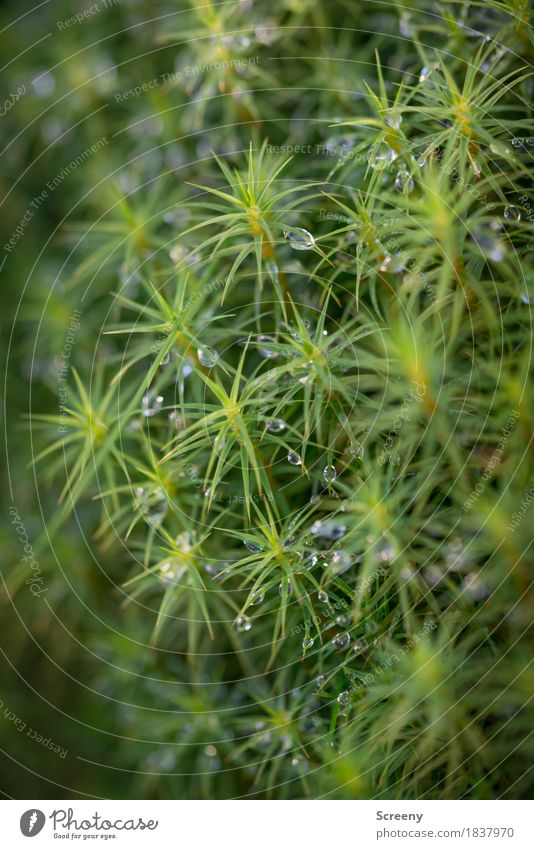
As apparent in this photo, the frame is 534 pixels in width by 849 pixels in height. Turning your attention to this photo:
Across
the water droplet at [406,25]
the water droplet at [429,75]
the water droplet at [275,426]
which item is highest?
the water droplet at [406,25]

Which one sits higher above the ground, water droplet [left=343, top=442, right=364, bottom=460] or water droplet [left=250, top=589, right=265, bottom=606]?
water droplet [left=343, top=442, right=364, bottom=460]

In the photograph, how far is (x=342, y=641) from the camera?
18.0 inches

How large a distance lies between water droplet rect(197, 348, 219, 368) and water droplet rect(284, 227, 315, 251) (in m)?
0.09

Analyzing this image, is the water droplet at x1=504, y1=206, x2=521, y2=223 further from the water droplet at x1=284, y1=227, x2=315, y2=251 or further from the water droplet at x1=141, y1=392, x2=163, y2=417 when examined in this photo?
the water droplet at x1=141, y1=392, x2=163, y2=417

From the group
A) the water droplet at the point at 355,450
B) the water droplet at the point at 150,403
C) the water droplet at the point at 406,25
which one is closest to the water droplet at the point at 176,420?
the water droplet at the point at 150,403

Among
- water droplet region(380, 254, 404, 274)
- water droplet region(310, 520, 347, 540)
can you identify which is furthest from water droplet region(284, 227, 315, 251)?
water droplet region(310, 520, 347, 540)

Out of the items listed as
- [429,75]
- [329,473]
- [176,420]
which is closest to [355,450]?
[329,473]

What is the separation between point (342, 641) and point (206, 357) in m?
0.22

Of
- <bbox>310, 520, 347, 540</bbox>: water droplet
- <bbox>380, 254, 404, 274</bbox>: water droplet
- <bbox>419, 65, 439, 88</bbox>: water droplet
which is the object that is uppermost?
<bbox>419, 65, 439, 88</bbox>: water droplet

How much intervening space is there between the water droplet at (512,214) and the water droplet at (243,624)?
1.09 feet

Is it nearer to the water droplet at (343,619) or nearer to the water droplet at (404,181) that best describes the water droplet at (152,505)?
the water droplet at (343,619)

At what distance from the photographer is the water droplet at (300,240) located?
0.43m

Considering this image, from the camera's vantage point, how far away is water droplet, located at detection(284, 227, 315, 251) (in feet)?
1.42
